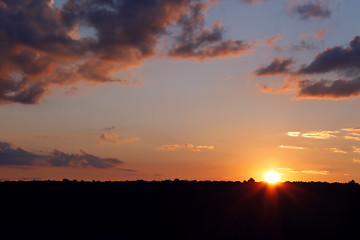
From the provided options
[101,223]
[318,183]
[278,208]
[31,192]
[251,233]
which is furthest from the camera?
[31,192]

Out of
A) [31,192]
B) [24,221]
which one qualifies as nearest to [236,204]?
[24,221]

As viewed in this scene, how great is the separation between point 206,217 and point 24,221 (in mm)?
14698

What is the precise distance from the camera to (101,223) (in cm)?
3006

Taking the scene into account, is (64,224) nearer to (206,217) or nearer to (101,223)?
(101,223)

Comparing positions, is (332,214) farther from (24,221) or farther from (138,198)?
(24,221)

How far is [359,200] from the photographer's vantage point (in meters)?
27.3

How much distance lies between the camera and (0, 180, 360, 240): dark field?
83.0 ft

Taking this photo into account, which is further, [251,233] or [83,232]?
[83,232]

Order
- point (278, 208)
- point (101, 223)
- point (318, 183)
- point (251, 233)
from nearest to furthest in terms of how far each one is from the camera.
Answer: point (251, 233)
point (278, 208)
point (101, 223)
point (318, 183)

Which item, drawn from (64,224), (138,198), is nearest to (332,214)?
(138,198)

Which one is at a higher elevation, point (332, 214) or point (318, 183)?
point (318, 183)

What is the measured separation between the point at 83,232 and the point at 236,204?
33.7 feet

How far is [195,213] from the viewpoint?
28328 mm

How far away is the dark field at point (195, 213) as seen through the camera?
25.3 m
